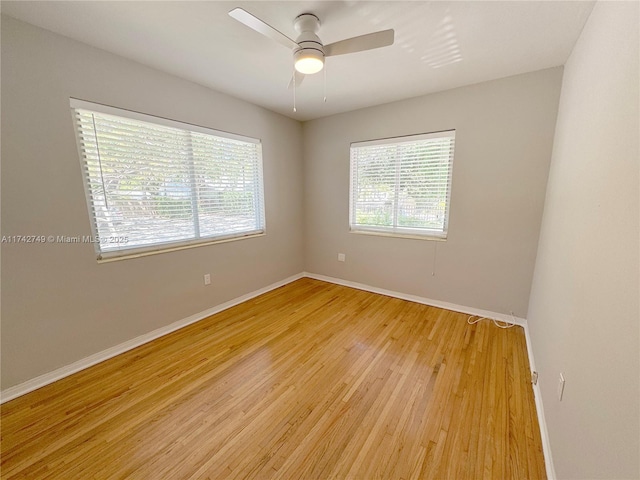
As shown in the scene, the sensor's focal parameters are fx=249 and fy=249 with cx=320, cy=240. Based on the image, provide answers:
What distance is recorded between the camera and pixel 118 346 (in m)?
2.15

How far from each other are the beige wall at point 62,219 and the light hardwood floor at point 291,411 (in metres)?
0.30

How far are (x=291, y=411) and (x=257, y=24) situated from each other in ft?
7.33

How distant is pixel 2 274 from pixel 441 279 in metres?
3.75

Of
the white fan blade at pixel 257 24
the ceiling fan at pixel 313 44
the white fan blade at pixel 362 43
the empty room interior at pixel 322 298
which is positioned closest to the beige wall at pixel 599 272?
the empty room interior at pixel 322 298

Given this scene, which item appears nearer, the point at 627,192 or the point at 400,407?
the point at 627,192

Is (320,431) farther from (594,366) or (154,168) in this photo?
(154,168)

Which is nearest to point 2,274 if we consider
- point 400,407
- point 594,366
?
point 400,407

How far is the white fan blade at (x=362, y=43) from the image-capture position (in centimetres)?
141

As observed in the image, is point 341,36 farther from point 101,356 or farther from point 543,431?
point 101,356

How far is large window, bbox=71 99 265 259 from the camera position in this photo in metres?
1.96

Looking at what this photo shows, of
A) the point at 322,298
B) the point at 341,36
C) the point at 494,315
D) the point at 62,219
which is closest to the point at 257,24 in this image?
the point at 341,36

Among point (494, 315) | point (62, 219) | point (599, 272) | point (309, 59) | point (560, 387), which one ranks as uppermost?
point (309, 59)

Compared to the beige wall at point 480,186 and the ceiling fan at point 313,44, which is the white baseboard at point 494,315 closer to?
the beige wall at point 480,186

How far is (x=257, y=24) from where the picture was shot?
4.28 ft
